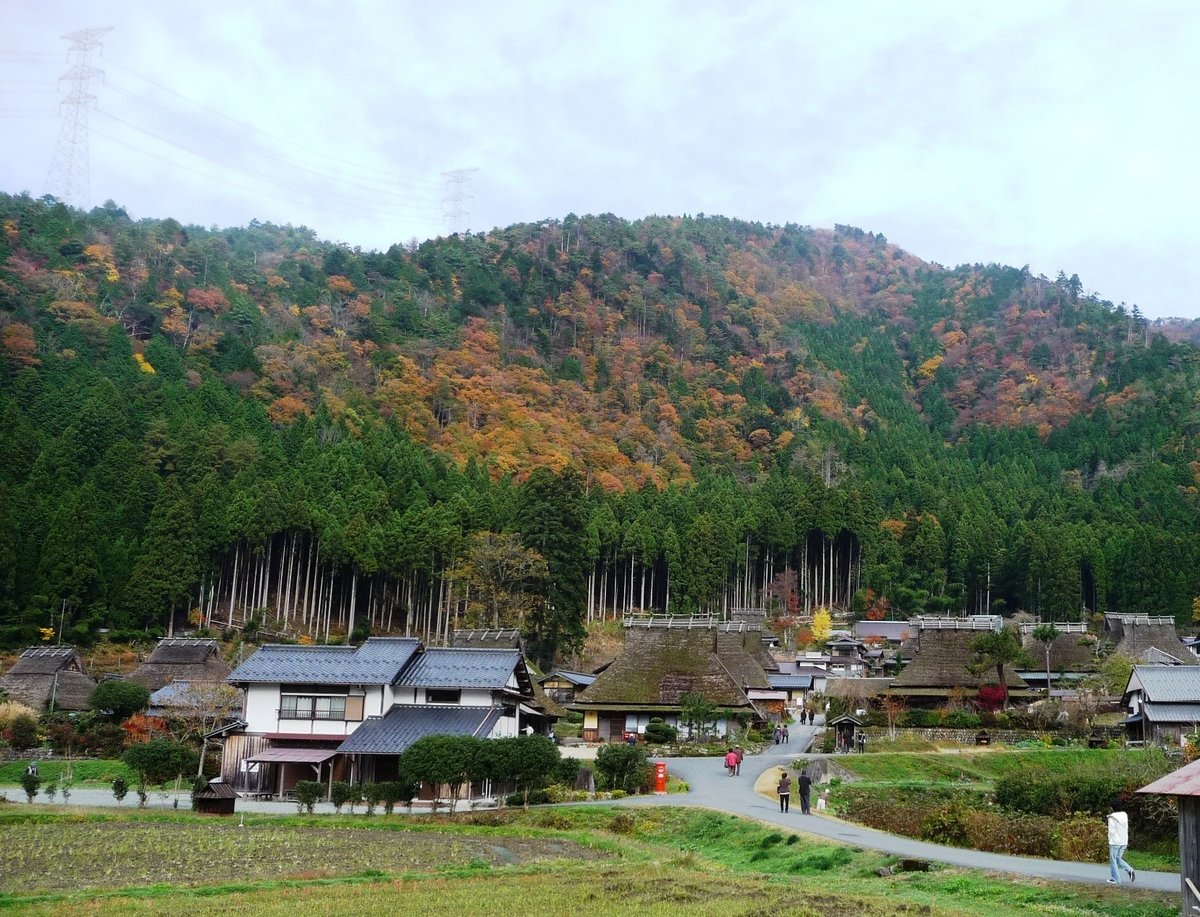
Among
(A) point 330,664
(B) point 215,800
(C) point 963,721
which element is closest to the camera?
(B) point 215,800

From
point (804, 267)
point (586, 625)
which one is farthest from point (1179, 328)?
point (586, 625)

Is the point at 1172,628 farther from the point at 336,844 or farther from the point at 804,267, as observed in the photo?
the point at 804,267

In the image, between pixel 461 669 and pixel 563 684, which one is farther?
pixel 563 684

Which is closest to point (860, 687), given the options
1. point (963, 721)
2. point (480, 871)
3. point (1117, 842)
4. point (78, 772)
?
point (963, 721)

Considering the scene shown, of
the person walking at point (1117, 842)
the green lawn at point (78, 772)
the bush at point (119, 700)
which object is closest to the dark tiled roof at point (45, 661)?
the bush at point (119, 700)

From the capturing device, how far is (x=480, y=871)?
20.0 m

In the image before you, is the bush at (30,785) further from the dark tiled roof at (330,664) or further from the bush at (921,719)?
the bush at (921,719)

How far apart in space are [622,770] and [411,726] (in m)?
6.88

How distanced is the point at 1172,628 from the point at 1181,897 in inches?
1928

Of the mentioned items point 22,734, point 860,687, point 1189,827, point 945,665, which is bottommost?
point 22,734

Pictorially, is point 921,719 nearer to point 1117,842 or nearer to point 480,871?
point 480,871

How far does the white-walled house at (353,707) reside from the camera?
33281 mm

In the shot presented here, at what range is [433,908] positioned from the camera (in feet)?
53.2

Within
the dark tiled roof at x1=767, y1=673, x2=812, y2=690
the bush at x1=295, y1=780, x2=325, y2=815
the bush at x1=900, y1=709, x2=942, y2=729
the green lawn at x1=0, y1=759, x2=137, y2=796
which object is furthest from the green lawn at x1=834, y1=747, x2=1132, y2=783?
the green lawn at x1=0, y1=759, x2=137, y2=796
